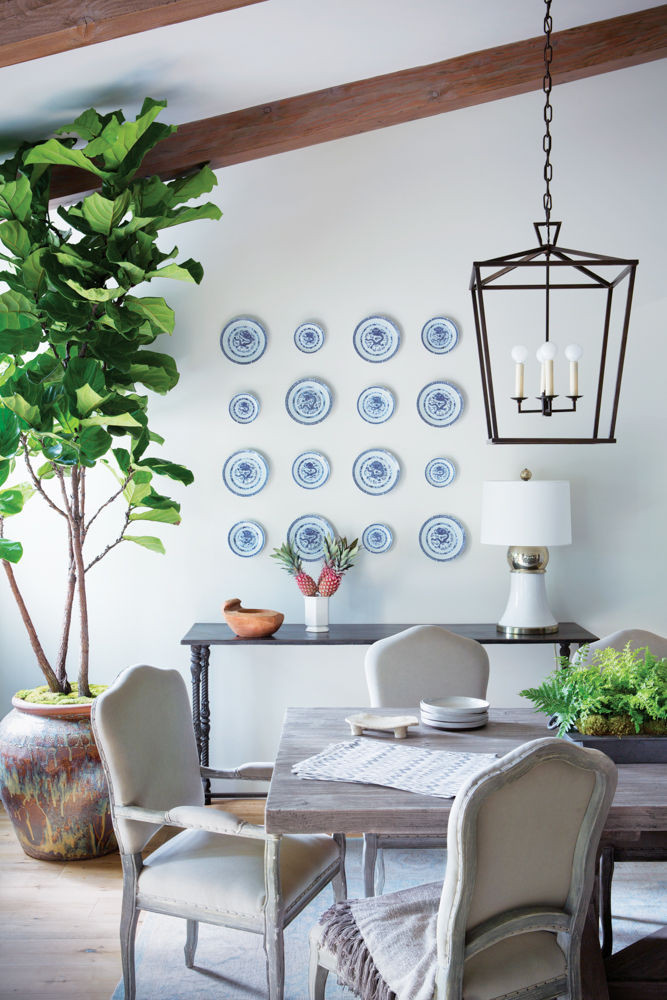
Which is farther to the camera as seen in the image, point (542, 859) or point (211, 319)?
point (211, 319)

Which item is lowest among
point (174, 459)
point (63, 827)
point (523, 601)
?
point (63, 827)

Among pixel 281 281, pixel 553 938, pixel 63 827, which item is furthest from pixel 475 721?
pixel 281 281

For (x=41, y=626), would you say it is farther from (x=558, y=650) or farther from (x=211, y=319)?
(x=558, y=650)

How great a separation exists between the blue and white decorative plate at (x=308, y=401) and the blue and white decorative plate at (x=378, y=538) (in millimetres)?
536

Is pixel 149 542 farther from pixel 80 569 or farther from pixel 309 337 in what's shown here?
pixel 309 337

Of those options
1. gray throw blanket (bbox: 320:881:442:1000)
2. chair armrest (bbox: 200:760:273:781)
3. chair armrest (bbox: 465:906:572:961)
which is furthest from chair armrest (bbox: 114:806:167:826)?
chair armrest (bbox: 465:906:572:961)

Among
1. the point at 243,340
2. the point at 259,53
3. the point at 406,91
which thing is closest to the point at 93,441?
the point at 243,340

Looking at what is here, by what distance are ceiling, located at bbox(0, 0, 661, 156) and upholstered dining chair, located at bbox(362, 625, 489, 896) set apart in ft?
6.99

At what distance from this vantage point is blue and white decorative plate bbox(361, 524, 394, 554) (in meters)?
4.13

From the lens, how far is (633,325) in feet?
13.4

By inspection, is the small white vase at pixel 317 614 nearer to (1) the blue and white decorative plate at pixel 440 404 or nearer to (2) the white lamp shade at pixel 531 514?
(2) the white lamp shade at pixel 531 514

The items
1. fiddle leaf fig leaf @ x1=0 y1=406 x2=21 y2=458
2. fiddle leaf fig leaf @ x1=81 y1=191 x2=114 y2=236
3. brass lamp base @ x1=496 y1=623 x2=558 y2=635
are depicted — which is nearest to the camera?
fiddle leaf fig leaf @ x1=81 y1=191 x2=114 y2=236

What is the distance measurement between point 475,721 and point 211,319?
2.33 meters

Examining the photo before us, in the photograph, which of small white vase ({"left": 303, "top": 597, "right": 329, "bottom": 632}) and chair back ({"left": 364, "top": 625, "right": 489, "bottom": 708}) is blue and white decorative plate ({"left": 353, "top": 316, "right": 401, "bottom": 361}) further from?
chair back ({"left": 364, "top": 625, "right": 489, "bottom": 708})
